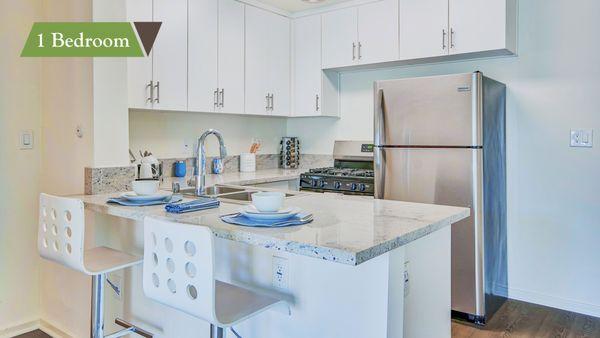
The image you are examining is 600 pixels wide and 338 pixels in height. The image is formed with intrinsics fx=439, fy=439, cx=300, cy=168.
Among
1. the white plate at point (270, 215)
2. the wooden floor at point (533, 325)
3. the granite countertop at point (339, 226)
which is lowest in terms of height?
the wooden floor at point (533, 325)

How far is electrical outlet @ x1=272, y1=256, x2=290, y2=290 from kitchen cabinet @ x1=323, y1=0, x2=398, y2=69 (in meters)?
2.30

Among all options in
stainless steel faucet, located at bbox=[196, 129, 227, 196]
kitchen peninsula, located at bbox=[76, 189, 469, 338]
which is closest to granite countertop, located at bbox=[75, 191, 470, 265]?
kitchen peninsula, located at bbox=[76, 189, 469, 338]

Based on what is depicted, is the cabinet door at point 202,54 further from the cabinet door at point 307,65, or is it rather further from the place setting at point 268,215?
the place setting at point 268,215

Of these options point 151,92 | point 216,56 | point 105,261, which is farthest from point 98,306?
point 216,56

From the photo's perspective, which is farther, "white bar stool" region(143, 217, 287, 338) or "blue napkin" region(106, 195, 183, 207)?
"blue napkin" region(106, 195, 183, 207)

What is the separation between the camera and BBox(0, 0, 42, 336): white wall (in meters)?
2.55

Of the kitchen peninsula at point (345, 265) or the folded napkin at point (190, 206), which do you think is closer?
the kitchen peninsula at point (345, 265)

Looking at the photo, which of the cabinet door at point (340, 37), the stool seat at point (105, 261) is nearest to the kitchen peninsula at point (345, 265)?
the stool seat at point (105, 261)

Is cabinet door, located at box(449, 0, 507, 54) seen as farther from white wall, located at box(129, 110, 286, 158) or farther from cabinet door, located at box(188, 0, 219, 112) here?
white wall, located at box(129, 110, 286, 158)

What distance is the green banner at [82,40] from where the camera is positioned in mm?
2264

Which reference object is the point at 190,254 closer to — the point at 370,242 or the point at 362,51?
the point at 370,242

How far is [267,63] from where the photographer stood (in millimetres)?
3744

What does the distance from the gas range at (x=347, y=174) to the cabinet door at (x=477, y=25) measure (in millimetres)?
1117

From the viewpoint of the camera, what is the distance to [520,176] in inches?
124
